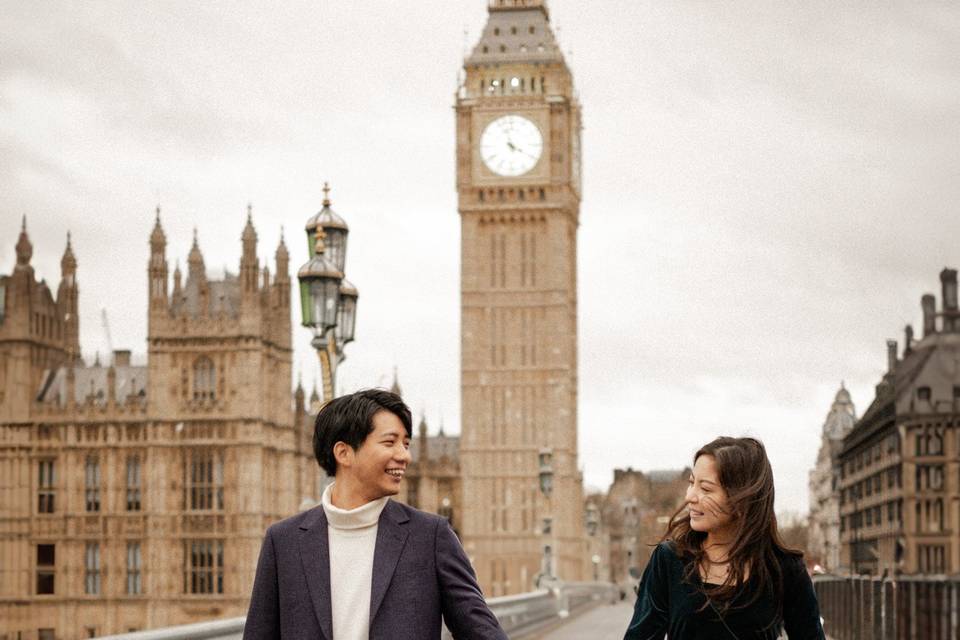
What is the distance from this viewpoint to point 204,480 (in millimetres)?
60094

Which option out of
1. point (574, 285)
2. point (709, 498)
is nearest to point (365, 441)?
point (709, 498)

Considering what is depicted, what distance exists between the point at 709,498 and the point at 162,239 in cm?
5831

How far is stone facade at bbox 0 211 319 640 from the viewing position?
58969mm

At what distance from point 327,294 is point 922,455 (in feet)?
183

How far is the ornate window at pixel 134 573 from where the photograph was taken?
5950cm

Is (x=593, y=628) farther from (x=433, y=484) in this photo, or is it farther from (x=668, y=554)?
(x=433, y=484)

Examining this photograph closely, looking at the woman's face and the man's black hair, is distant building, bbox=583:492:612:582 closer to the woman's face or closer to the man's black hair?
the woman's face

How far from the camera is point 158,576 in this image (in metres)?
59.2

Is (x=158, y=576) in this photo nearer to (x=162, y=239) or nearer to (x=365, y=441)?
(x=162, y=239)

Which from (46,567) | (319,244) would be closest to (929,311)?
(46,567)

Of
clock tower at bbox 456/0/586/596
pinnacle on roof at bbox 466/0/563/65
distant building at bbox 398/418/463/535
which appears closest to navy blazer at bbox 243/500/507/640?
clock tower at bbox 456/0/586/596

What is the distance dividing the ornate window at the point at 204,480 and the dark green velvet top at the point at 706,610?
56.0 meters

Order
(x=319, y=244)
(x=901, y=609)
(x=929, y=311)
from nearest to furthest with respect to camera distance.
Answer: (x=319, y=244) < (x=901, y=609) < (x=929, y=311)

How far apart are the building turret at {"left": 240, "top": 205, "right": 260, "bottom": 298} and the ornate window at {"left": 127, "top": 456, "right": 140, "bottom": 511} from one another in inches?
264
